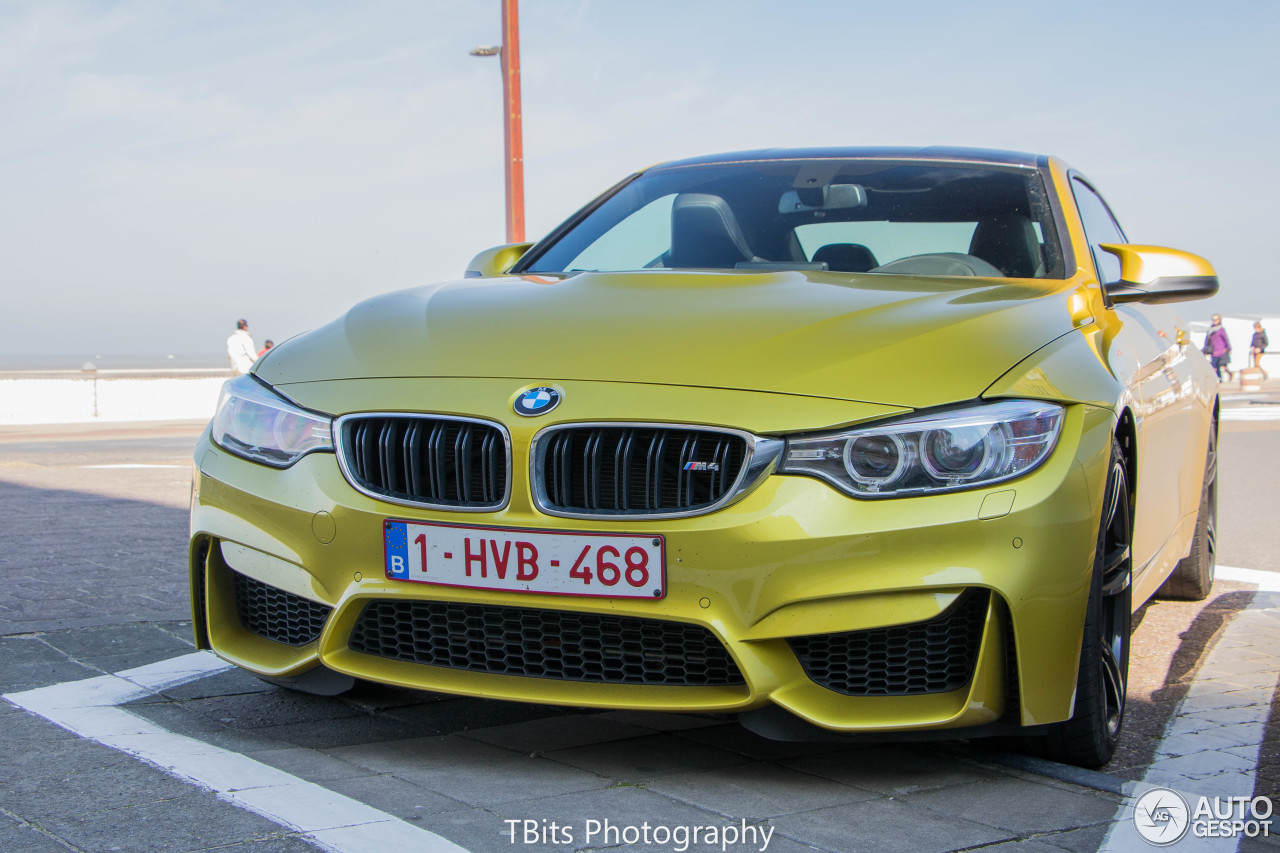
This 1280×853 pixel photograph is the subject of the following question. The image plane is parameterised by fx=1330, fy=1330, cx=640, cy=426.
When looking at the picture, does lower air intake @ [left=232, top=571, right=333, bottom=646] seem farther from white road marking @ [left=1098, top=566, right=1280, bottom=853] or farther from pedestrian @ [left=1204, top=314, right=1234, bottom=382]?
pedestrian @ [left=1204, top=314, right=1234, bottom=382]

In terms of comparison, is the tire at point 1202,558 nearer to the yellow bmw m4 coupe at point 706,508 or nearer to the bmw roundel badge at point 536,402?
the yellow bmw m4 coupe at point 706,508

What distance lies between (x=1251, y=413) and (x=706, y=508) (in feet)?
62.7

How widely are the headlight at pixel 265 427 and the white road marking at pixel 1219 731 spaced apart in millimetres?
1775

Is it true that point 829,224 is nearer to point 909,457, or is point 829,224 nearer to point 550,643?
point 909,457

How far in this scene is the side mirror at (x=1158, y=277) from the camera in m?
3.67

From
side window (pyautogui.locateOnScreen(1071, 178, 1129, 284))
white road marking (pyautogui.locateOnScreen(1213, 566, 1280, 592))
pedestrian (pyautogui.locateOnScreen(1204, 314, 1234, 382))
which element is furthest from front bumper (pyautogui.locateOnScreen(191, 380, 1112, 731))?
pedestrian (pyautogui.locateOnScreen(1204, 314, 1234, 382))

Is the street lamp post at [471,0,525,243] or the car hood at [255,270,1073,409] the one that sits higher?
the street lamp post at [471,0,525,243]

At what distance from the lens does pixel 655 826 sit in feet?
7.95

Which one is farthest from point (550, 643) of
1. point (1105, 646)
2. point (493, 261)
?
point (493, 261)

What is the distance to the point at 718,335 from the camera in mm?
2848

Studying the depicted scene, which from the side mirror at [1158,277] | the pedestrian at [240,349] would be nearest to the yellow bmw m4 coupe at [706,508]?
the side mirror at [1158,277]

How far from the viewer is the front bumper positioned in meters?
2.50

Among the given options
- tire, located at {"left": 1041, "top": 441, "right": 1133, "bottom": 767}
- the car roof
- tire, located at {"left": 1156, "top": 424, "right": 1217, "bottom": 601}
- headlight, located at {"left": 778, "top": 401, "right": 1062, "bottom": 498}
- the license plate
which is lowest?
tire, located at {"left": 1156, "top": 424, "right": 1217, "bottom": 601}

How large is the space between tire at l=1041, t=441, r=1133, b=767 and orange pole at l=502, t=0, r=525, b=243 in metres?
8.34
